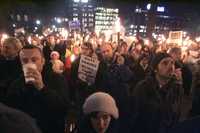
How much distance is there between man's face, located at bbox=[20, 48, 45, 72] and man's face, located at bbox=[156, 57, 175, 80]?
4.81ft

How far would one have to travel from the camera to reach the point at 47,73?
6238 mm

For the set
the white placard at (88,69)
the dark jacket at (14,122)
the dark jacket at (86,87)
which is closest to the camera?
the dark jacket at (14,122)

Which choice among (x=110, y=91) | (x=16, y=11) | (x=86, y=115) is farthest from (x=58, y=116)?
(x=16, y=11)

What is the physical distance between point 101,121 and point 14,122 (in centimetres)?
274

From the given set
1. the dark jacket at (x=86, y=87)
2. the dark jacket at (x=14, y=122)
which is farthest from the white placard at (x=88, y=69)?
the dark jacket at (x=14, y=122)

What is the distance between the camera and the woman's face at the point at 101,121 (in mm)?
4242

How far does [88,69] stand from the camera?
8.29 m

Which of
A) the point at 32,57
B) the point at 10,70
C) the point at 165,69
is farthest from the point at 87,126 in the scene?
the point at 10,70

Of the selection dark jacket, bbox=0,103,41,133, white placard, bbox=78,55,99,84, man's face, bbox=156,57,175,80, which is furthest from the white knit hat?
white placard, bbox=78,55,99,84

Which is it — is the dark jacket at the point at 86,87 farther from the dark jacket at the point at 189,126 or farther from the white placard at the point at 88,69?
the dark jacket at the point at 189,126

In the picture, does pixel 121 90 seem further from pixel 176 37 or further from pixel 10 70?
pixel 176 37

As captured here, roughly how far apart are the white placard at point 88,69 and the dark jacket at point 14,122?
6.25 m

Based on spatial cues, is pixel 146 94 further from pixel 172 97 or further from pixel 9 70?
pixel 9 70

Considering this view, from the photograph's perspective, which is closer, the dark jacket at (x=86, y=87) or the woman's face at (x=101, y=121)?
the woman's face at (x=101, y=121)
